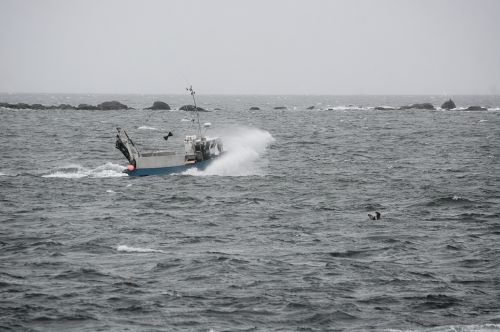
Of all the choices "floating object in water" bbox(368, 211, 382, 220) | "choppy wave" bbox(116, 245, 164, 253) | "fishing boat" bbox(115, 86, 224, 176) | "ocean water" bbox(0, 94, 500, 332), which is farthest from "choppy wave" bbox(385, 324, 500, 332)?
"fishing boat" bbox(115, 86, 224, 176)

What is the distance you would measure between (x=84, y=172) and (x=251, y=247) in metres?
29.2

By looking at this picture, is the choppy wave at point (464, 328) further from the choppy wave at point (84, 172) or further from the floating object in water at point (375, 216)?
the choppy wave at point (84, 172)

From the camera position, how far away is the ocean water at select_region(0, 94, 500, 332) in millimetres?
20734

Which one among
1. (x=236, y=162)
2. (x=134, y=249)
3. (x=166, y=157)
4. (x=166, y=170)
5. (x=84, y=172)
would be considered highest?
(x=166, y=157)

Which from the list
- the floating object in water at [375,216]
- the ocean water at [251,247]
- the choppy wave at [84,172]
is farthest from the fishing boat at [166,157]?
the floating object in water at [375,216]

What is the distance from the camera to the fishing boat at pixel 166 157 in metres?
53.2

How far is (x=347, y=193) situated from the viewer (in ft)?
146

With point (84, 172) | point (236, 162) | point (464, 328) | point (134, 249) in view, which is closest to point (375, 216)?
point (134, 249)

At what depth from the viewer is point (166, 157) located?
54.5m

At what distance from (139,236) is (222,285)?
863 cm

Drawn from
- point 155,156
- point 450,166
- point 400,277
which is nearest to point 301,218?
point 400,277

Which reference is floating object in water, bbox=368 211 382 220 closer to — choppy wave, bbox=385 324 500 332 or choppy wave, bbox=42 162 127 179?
choppy wave, bbox=385 324 500 332

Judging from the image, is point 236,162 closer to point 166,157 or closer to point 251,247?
point 166,157

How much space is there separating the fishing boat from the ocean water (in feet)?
4.05
